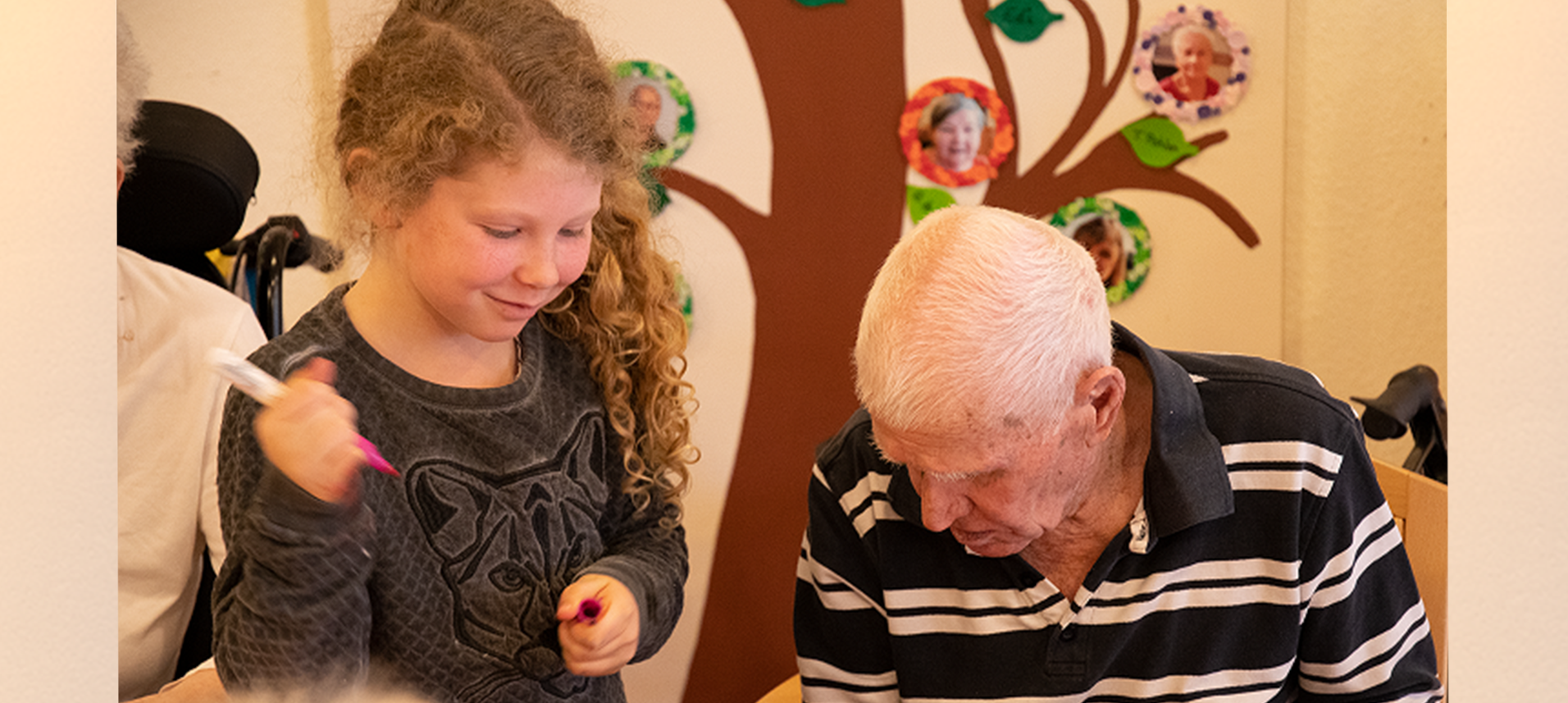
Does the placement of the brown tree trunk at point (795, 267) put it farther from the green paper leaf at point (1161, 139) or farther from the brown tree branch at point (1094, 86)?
the green paper leaf at point (1161, 139)

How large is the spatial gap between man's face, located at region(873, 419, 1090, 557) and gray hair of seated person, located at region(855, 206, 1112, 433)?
0.05ft

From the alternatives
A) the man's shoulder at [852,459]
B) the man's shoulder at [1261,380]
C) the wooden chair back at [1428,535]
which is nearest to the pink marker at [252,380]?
the man's shoulder at [852,459]

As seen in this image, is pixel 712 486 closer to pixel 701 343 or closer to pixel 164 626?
pixel 701 343

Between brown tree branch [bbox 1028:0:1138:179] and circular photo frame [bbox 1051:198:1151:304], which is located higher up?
brown tree branch [bbox 1028:0:1138:179]

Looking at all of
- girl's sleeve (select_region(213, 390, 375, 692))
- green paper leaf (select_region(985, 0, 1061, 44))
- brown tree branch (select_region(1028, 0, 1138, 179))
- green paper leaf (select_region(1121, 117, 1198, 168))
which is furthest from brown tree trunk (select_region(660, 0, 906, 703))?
girl's sleeve (select_region(213, 390, 375, 692))

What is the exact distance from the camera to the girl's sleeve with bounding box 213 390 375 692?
0.68 m

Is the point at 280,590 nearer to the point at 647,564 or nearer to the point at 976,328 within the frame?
the point at 647,564

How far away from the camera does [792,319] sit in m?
1.85

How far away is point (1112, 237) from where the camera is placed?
186 centimetres

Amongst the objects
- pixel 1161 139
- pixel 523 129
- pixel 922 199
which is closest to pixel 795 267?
pixel 922 199

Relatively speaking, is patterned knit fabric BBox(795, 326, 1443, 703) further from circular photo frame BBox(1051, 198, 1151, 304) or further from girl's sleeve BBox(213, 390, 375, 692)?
circular photo frame BBox(1051, 198, 1151, 304)

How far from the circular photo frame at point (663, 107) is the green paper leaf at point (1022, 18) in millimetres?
512

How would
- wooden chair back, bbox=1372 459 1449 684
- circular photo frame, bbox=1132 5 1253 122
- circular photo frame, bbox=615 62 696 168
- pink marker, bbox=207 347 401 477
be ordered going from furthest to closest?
circular photo frame, bbox=1132 5 1253 122
circular photo frame, bbox=615 62 696 168
wooden chair back, bbox=1372 459 1449 684
pink marker, bbox=207 347 401 477

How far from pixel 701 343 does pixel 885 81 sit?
1.70ft
